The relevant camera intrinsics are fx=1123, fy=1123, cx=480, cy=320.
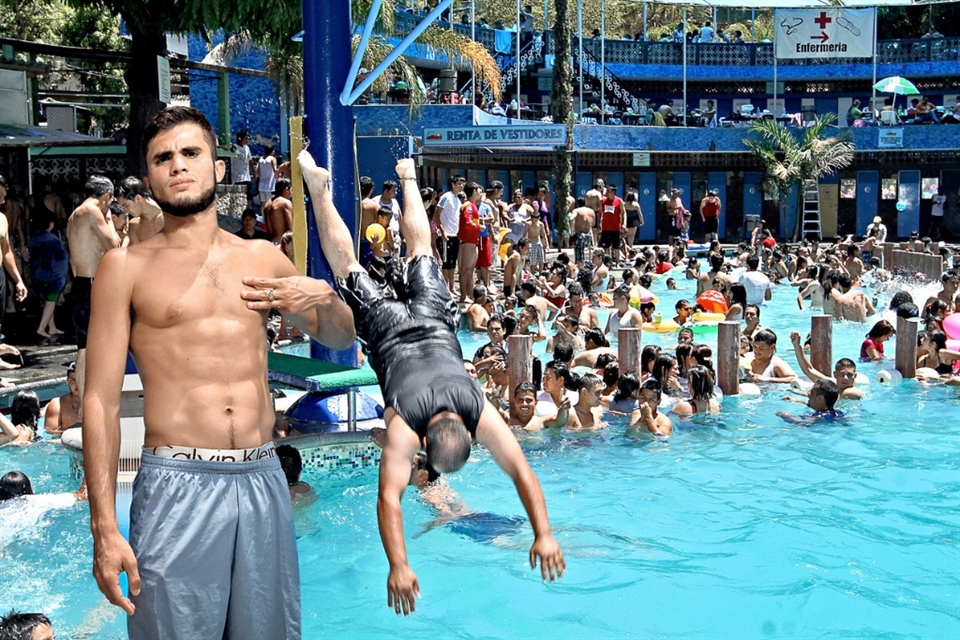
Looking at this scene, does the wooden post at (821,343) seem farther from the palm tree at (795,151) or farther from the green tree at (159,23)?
the palm tree at (795,151)

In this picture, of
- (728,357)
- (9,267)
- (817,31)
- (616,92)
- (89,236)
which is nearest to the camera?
(89,236)

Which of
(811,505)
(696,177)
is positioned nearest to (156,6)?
(811,505)

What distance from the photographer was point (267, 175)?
20.5m

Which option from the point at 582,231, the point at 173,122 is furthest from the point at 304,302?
the point at 582,231

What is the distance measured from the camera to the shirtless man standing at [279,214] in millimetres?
14750

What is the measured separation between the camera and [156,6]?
14.2 meters

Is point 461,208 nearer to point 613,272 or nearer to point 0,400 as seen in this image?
point 613,272

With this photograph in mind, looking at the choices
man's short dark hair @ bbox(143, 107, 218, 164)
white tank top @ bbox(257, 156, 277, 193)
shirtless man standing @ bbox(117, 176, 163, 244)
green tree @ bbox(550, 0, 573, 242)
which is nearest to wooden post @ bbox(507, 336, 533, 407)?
shirtless man standing @ bbox(117, 176, 163, 244)

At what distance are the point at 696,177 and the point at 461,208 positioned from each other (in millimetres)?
A: 20075

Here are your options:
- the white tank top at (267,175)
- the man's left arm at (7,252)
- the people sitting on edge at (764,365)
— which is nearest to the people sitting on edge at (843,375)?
the people sitting on edge at (764,365)

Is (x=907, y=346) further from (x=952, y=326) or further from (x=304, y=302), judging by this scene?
(x=304, y=302)

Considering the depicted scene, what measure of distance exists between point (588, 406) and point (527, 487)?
6.74 meters

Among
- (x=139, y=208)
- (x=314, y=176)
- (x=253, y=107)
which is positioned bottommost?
(x=139, y=208)

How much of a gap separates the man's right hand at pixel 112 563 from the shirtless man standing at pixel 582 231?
21.0 meters
